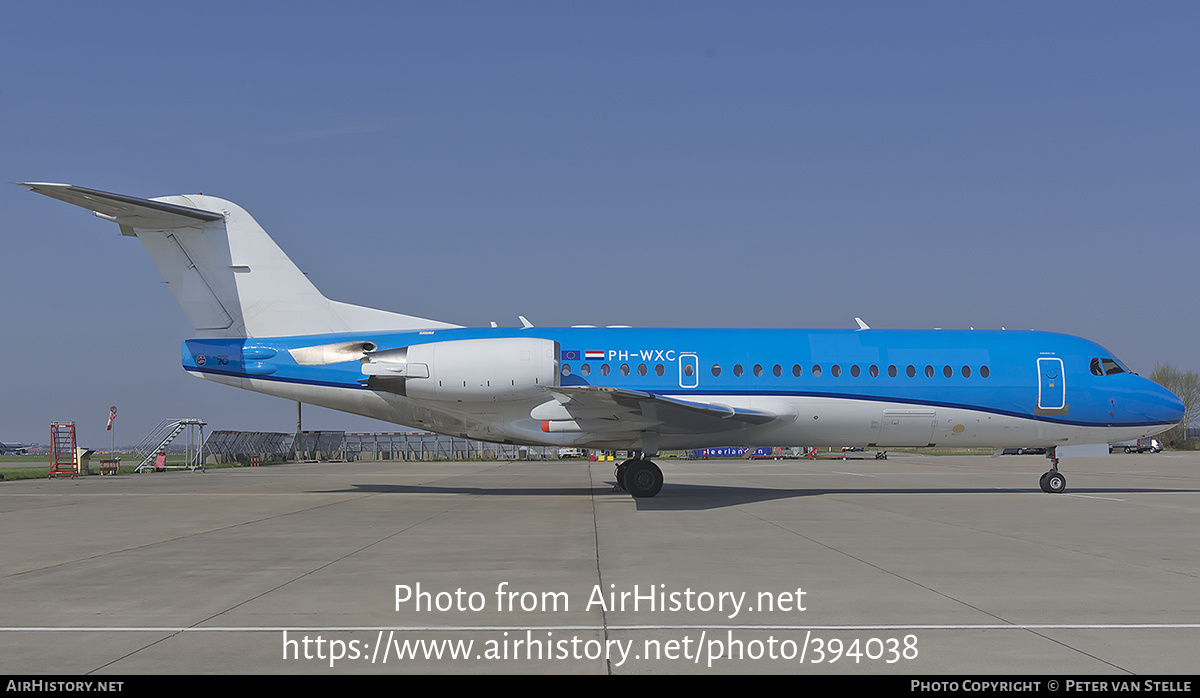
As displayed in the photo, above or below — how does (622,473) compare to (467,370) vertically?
below

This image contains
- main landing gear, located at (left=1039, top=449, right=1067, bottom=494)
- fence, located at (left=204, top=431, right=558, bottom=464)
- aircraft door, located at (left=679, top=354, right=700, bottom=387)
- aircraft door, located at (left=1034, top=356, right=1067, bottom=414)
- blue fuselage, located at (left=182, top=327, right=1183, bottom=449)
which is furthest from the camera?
fence, located at (left=204, top=431, right=558, bottom=464)

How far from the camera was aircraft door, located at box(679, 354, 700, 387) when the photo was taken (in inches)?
717

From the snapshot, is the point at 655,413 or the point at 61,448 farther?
the point at 61,448

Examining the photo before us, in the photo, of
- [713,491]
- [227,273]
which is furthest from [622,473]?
[227,273]

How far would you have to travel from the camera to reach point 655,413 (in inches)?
674

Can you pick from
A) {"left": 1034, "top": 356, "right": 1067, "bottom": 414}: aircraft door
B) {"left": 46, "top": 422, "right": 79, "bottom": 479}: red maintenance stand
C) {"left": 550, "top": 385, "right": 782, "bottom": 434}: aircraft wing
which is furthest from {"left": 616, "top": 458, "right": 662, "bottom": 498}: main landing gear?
{"left": 46, "top": 422, "right": 79, "bottom": 479}: red maintenance stand

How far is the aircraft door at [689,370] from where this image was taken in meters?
18.2

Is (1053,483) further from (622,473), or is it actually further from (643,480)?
(622,473)

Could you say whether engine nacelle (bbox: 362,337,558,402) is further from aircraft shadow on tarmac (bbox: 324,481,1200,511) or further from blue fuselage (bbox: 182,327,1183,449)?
aircraft shadow on tarmac (bbox: 324,481,1200,511)

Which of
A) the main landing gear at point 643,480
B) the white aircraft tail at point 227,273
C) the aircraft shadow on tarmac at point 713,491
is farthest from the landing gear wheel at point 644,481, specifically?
the white aircraft tail at point 227,273

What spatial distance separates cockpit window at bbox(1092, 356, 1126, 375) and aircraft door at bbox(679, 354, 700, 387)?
8913 millimetres

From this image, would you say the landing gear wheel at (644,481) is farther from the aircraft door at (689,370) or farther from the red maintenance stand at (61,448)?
the red maintenance stand at (61,448)

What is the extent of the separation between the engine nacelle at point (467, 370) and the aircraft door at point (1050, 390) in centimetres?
1060

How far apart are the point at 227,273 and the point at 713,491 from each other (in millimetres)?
11727
